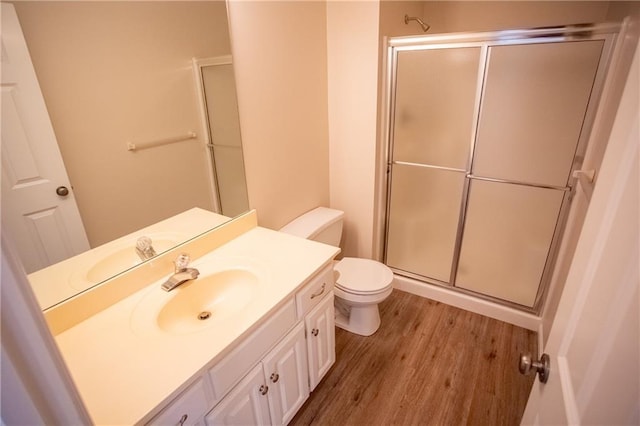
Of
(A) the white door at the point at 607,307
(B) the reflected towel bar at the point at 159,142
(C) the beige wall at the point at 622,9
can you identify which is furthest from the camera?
(C) the beige wall at the point at 622,9

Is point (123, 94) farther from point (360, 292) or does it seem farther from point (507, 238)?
point (507, 238)

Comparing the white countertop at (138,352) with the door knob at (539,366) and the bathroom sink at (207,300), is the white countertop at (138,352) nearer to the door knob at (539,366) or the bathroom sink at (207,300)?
the bathroom sink at (207,300)

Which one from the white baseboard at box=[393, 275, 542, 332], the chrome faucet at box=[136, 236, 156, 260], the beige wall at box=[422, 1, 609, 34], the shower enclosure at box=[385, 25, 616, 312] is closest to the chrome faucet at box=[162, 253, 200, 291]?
the chrome faucet at box=[136, 236, 156, 260]

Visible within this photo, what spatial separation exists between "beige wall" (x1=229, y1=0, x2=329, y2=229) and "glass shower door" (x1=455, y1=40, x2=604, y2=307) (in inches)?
40.6

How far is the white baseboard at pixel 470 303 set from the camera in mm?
2139

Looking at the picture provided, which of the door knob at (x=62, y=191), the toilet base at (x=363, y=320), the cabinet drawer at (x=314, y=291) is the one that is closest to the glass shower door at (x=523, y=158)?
the toilet base at (x=363, y=320)

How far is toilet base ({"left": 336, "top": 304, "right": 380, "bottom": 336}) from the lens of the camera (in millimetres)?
2105

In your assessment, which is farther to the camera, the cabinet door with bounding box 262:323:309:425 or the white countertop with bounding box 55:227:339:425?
the cabinet door with bounding box 262:323:309:425

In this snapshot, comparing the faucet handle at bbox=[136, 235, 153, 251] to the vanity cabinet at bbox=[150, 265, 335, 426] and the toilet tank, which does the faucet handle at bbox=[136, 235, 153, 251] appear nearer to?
the vanity cabinet at bbox=[150, 265, 335, 426]

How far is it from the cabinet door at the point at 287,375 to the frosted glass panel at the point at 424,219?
52.8 inches

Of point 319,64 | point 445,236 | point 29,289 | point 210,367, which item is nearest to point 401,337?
point 445,236

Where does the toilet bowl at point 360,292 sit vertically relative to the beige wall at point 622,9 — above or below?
below

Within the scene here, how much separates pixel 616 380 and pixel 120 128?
145cm

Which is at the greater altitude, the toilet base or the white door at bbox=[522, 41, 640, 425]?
the white door at bbox=[522, 41, 640, 425]
